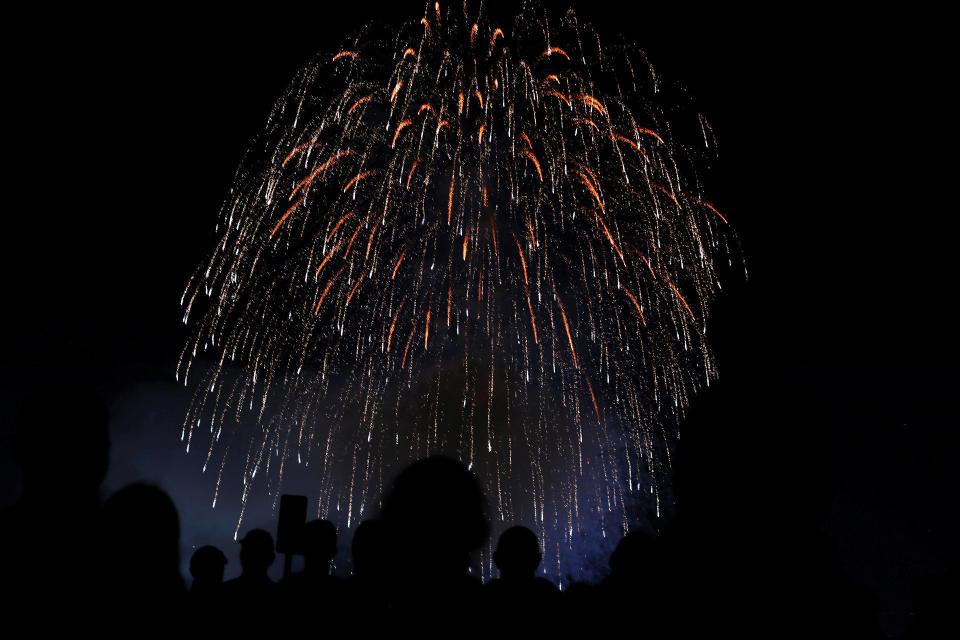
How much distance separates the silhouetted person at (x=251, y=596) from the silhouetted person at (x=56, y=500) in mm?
1055

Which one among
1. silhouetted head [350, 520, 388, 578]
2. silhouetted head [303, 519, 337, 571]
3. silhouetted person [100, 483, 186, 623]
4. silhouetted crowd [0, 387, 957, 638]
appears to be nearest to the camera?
silhouetted crowd [0, 387, 957, 638]

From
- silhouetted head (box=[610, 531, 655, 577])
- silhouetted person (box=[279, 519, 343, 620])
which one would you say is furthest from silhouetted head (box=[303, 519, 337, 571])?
silhouetted head (box=[610, 531, 655, 577])

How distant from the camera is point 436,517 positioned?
258cm

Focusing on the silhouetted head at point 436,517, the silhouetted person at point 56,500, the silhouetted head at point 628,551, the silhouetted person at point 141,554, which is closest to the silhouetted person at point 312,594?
the silhouetted person at point 141,554

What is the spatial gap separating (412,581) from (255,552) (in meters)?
2.85

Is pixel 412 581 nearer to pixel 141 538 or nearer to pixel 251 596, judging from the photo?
pixel 141 538

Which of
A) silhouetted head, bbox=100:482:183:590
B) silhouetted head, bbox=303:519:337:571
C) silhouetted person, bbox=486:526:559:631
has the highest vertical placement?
silhouetted head, bbox=303:519:337:571

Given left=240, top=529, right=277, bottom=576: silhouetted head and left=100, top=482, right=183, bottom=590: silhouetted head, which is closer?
left=100, top=482, right=183, bottom=590: silhouetted head

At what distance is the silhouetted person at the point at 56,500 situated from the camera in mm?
2254

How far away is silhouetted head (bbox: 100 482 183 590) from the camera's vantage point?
2.42 m

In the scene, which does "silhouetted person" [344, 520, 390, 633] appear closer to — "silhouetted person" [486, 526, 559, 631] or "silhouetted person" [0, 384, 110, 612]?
"silhouetted person" [486, 526, 559, 631]

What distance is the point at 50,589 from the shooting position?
2.25 m

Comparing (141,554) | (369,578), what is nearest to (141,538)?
(141,554)

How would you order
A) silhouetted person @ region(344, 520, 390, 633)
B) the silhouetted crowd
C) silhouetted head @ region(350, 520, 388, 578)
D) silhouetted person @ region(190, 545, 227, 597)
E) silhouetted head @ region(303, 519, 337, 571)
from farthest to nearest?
silhouetted person @ region(190, 545, 227, 597) → silhouetted head @ region(303, 519, 337, 571) → silhouetted head @ region(350, 520, 388, 578) → silhouetted person @ region(344, 520, 390, 633) → the silhouetted crowd
